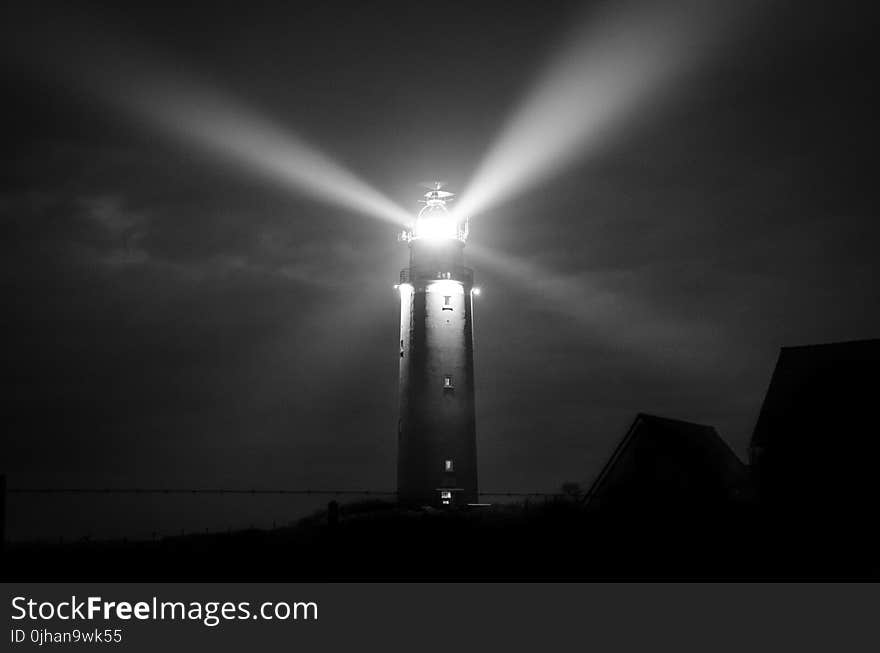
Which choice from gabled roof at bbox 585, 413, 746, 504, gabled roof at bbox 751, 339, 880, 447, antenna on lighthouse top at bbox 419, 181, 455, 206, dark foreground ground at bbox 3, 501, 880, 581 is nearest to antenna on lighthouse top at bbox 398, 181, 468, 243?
antenna on lighthouse top at bbox 419, 181, 455, 206

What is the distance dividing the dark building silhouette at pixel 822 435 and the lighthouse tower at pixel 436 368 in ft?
42.1

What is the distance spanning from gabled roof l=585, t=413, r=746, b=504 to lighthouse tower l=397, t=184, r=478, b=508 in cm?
789

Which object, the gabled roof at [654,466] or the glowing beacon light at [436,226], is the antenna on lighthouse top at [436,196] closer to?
the glowing beacon light at [436,226]

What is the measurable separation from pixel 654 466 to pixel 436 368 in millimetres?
10930

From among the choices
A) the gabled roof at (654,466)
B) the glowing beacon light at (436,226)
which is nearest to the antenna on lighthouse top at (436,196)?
the glowing beacon light at (436,226)

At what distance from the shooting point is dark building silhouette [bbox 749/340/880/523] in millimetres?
28734

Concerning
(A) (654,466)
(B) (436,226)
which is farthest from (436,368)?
(A) (654,466)

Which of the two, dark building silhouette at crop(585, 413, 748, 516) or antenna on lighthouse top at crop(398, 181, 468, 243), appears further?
antenna on lighthouse top at crop(398, 181, 468, 243)

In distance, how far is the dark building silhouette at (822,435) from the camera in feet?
94.3

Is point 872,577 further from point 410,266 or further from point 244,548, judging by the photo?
point 410,266

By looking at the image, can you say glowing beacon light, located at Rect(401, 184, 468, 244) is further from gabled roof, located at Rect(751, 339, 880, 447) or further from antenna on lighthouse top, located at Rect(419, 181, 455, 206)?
gabled roof, located at Rect(751, 339, 880, 447)
